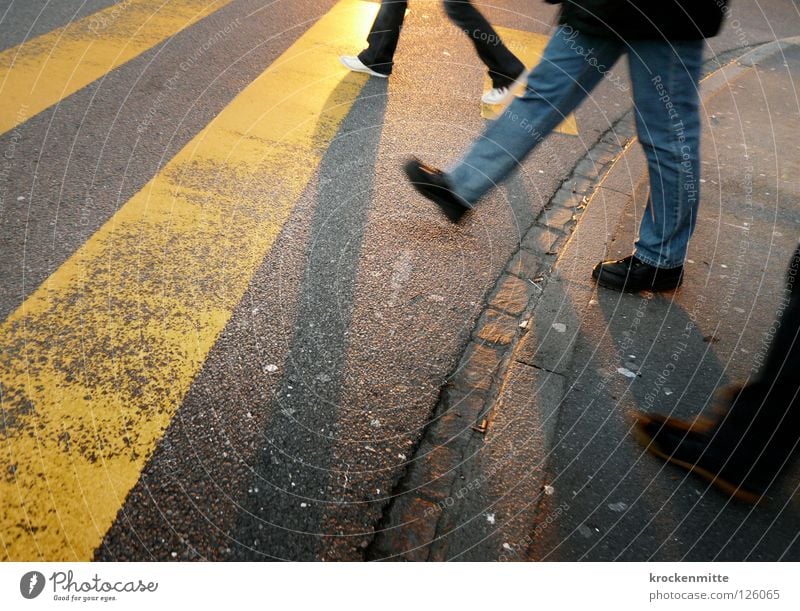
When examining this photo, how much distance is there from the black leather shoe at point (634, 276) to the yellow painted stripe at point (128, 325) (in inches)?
57.1

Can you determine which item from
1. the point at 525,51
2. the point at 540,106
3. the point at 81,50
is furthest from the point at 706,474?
the point at 81,50

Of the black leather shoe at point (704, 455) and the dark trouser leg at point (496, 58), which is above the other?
the dark trouser leg at point (496, 58)

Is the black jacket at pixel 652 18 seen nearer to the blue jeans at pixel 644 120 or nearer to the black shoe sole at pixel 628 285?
the blue jeans at pixel 644 120

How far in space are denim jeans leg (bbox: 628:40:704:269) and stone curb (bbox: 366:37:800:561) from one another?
18.3 inches

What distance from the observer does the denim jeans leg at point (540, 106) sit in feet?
8.28

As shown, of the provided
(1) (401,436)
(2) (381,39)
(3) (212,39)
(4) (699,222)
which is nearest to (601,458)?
(1) (401,436)

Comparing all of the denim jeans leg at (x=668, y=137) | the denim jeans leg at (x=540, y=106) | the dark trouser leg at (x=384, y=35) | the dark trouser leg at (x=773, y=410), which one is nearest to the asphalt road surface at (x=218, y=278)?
the dark trouser leg at (x=384, y=35)

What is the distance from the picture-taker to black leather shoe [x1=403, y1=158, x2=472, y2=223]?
296 centimetres

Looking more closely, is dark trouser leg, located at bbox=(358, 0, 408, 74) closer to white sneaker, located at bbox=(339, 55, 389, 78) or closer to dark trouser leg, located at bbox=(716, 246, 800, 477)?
white sneaker, located at bbox=(339, 55, 389, 78)

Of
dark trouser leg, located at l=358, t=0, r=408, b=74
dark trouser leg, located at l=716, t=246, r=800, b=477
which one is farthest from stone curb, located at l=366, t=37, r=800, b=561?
dark trouser leg, located at l=358, t=0, r=408, b=74

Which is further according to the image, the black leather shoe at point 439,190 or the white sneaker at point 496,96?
the white sneaker at point 496,96

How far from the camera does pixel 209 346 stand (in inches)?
87.7

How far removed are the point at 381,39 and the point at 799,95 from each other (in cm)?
381
